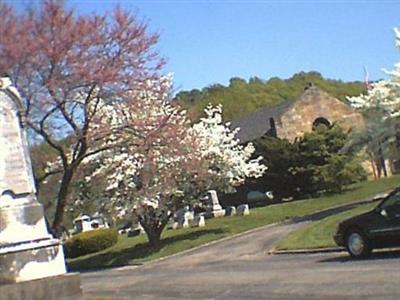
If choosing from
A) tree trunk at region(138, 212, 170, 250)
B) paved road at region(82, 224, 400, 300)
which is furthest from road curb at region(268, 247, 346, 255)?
tree trunk at region(138, 212, 170, 250)

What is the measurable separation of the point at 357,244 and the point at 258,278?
273cm

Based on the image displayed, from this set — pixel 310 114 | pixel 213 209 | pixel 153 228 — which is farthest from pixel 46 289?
pixel 310 114

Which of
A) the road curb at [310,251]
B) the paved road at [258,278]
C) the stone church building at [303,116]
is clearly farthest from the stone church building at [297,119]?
the road curb at [310,251]

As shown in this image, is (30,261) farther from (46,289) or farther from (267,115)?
(267,115)

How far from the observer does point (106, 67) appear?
17.0 m

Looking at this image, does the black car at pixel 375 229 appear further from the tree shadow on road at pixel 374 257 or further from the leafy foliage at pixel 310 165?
the leafy foliage at pixel 310 165

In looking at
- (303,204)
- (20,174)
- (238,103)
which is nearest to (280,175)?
(303,204)

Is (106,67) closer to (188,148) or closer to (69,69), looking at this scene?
(69,69)

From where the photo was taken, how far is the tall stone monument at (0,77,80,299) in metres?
9.67

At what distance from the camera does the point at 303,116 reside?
57000 mm

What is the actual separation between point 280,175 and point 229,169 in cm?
1598

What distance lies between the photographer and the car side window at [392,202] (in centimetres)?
1808

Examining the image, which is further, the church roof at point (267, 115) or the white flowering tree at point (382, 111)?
the church roof at point (267, 115)

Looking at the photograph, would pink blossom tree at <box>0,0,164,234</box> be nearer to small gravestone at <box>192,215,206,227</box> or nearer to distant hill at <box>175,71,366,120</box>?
small gravestone at <box>192,215,206,227</box>
